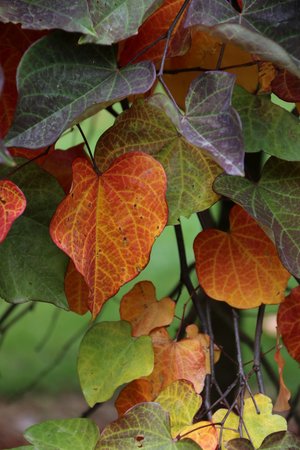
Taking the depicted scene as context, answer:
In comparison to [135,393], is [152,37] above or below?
above

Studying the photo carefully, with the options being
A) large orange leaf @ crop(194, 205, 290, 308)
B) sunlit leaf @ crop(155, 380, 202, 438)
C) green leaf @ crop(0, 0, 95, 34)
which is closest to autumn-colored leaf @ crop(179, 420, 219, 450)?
sunlit leaf @ crop(155, 380, 202, 438)

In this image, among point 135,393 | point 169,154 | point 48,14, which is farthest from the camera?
point 135,393

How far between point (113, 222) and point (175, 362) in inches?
7.2

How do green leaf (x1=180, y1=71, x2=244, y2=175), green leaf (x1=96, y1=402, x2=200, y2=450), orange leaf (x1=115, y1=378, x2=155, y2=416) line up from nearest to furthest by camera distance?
green leaf (x1=180, y1=71, x2=244, y2=175) → green leaf (x1=96, y1=402, x2=200, y2=450) → orange leaf (x1=115, y1=378, x2=155, y2=416)

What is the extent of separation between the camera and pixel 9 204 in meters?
0.59

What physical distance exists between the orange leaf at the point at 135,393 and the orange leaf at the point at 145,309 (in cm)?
5

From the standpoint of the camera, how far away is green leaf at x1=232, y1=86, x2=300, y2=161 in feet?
2.14

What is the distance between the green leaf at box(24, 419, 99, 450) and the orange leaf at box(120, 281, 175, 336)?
0.34ft

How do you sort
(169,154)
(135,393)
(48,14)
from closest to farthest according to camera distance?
(48,14), (169,154), (135,393)

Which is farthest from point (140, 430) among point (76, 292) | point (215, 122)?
point (215, 122)

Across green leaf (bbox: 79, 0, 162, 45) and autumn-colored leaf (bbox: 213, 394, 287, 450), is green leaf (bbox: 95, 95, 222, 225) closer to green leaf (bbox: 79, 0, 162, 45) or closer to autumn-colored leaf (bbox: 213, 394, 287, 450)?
green leaf (bbox: 79, 0, 162, 45)

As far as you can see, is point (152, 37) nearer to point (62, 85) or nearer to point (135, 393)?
point (62, 85)

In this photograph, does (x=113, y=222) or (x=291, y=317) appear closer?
(x=113, y=222)

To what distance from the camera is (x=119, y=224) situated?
620 millimetres
